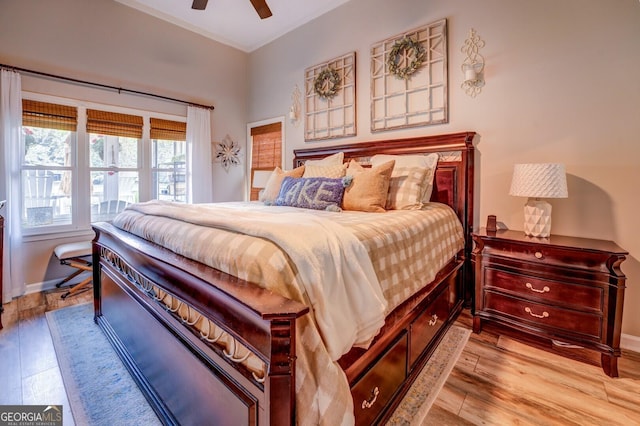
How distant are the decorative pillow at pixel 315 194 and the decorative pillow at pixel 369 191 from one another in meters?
0.08

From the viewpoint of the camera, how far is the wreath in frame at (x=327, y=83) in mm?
3602

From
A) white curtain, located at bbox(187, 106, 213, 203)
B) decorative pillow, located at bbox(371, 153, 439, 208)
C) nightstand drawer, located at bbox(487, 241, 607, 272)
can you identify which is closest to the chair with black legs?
white curtain, located at bbox(187, 106, 213, 203)

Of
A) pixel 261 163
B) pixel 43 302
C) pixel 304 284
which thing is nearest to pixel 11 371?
pixel 43 302

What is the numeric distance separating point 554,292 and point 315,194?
1802mm

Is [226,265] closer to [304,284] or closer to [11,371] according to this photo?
[304,284]

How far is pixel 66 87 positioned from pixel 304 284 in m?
3.84

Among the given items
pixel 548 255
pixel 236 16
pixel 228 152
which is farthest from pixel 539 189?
pixel 228 152

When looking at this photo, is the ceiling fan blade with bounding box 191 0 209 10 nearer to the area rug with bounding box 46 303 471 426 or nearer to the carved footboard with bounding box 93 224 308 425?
the carved footboard with bounding box 93 224 308 425

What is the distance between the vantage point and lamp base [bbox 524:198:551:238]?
83.7 inches

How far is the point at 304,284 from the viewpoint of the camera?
98 cm

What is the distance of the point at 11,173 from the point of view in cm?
290

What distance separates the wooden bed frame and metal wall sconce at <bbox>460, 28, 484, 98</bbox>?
158 cm

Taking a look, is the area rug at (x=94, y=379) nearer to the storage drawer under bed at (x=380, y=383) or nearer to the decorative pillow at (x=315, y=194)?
the storage drawer under bed at (x=380, y=383)

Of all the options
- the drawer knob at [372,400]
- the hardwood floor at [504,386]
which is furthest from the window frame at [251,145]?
the drawer knob at [372,400]
